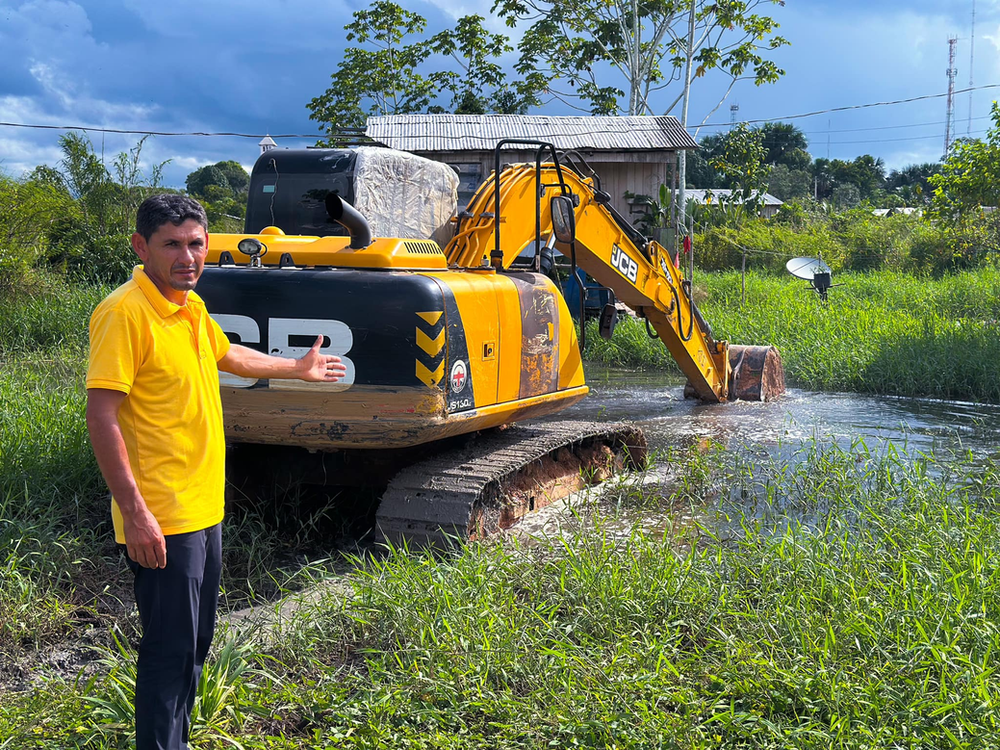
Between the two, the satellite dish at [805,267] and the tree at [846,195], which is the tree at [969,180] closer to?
the satellite dish at [805,267]

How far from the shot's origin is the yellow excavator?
4.71 m

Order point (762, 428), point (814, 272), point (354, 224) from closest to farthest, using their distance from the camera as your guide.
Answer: point (354, 224) → point (762, 428) → point (814, 272)

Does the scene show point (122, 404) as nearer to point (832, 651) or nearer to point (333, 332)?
point (333, 332)

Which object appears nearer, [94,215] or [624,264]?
[624,264]

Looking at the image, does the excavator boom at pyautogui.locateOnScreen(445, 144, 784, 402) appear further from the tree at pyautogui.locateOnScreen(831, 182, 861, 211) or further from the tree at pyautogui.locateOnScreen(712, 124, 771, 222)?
the tree at pyautogui.locateOnScreen(831, 182, 861, 211)

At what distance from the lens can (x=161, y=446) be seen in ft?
9.21

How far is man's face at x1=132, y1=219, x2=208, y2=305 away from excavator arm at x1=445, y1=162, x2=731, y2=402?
282 cm

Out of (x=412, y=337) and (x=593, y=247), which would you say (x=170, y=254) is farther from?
(x=593, y=247)

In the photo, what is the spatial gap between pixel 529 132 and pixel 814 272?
22.5 feet

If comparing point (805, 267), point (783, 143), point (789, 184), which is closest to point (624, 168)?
point (805, 267)

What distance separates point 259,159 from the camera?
6.09 m

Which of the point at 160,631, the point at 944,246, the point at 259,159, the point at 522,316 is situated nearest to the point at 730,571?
the point at 522,316

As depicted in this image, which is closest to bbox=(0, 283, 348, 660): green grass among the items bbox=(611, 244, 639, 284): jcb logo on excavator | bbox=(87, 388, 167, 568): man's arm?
bbox=(87, 388, 167, 568): man's arm

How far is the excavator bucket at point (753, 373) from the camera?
10.2 m
